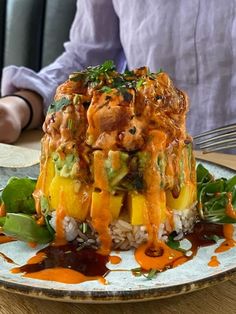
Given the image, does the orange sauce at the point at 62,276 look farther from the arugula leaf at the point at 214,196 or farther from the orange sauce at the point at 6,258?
the arugula leaf at the point at 214,196

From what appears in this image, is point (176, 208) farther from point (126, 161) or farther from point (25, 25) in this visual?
point (25, 25)

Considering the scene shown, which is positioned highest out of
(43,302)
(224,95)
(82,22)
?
(82,22)

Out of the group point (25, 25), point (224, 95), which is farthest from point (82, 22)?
point (25, 25)

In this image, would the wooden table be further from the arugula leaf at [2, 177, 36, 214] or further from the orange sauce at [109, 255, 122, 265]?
the arugula leaf at [2, 177, 36, 214]

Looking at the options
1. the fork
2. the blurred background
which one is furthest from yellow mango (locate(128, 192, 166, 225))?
the blurred background

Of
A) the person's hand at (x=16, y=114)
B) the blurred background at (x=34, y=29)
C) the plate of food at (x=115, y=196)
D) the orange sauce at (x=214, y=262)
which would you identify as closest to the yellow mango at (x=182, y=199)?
the plate of food at (x=115, y=196)

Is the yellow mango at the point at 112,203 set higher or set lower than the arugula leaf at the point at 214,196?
higher

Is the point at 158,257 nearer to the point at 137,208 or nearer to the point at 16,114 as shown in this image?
the point at 137,208
